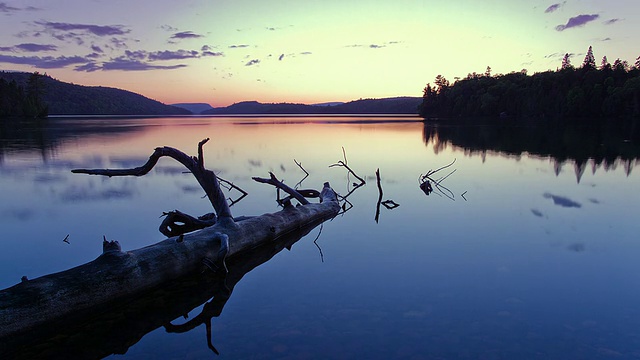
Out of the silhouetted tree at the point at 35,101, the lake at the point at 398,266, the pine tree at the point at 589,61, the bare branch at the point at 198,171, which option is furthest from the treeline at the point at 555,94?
the silhouetted tree at the point at 35,101

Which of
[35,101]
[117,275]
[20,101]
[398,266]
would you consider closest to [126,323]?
[117,275]

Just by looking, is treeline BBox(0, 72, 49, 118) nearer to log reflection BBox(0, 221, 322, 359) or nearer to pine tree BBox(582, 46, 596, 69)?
log reflection BBox(0, 221, 322, 359)

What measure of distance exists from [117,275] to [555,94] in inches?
4648

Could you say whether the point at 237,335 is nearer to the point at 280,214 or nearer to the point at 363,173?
the point at 280,214

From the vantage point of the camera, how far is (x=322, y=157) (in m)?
26.5

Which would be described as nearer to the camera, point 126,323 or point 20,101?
point 126,323

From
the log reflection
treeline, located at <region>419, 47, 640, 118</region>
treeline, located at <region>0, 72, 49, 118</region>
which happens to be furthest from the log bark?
treeline, located at <region>0, 72, 49, 118</region>

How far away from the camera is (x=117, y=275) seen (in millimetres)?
5668

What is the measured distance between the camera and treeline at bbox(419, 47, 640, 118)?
88.3m

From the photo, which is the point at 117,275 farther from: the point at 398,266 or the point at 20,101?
the point at 20,101

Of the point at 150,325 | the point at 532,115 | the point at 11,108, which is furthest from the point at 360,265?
the point at 532,115

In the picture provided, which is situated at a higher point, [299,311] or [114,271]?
[114,271]

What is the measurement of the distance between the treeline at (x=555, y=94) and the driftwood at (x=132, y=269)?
103713 mm

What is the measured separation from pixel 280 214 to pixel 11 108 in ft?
360
